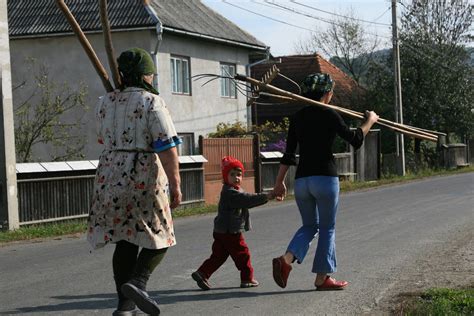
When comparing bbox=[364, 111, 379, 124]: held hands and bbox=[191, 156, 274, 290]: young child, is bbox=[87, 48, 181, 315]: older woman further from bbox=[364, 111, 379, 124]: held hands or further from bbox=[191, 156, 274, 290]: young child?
bbox=[364, 111, 379, 124]: held hands

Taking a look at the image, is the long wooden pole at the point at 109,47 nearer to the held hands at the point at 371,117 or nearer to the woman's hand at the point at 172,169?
the woman's hand at the point at 172,169

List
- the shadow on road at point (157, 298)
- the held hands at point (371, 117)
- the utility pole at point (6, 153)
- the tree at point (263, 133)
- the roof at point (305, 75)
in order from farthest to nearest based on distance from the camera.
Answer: the roof at point (305, 75) → the tree at point (263, 133) → the utility pole at point (6, 153) → the held hands at point (371, 117) → the shadow on road at point (157, 298)

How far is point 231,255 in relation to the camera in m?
8.45

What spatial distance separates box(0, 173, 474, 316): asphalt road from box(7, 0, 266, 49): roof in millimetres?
11502

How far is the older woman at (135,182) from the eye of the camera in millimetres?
6293

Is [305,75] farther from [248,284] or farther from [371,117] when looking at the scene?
[248,284]

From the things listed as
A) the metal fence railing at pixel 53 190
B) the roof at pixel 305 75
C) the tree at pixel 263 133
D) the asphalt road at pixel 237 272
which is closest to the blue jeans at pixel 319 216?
the asphalt road at pixel 237 272

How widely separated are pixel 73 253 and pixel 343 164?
22.0 meters

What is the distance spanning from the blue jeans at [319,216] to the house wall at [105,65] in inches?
732

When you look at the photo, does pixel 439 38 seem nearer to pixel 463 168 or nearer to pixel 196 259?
pixel 463 168

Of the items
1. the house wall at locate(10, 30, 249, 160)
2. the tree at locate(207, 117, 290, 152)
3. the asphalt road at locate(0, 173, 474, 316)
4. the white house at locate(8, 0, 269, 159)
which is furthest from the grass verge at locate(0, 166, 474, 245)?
the tree at locate(207, 117, 290, 152)

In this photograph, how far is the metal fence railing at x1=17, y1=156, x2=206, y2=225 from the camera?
53.8 ft

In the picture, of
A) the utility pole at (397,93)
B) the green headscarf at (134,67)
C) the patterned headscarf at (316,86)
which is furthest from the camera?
the utility pole at (397,93)

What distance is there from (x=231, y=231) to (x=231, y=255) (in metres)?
0.21
